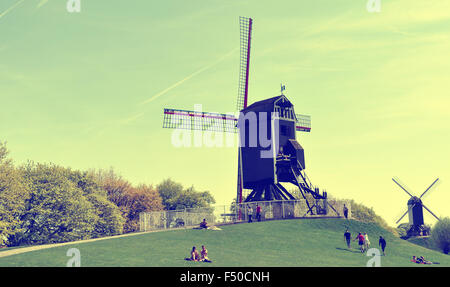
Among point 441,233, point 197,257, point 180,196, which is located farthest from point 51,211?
point 441,233

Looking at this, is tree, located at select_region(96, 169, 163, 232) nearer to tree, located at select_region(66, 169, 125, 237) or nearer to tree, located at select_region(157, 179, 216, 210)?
tree, located at select_region(157, 179, 216, 210)

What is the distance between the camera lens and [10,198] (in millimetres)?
43562

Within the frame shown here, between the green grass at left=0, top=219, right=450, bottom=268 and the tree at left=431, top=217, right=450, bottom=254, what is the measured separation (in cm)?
1947

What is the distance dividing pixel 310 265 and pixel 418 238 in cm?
4345

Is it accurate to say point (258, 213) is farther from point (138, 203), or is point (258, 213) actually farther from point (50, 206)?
point (138, 203)

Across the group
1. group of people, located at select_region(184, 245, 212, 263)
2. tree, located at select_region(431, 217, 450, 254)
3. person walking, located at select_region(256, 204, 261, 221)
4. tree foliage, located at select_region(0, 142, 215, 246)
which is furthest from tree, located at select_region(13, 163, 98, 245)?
tree, located at select_region(431, 217, 450, 254)

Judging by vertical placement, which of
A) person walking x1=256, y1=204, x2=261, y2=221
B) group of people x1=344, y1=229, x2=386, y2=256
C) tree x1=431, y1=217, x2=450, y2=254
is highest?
person walking x1=256, y1=204, x2=261, y2=221

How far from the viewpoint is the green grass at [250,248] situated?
27562 millimetres

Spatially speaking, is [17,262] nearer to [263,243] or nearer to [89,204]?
[263,243]

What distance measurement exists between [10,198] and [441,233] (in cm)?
4935

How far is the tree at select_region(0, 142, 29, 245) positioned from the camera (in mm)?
43500

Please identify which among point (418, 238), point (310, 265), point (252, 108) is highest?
point (252, 108)
